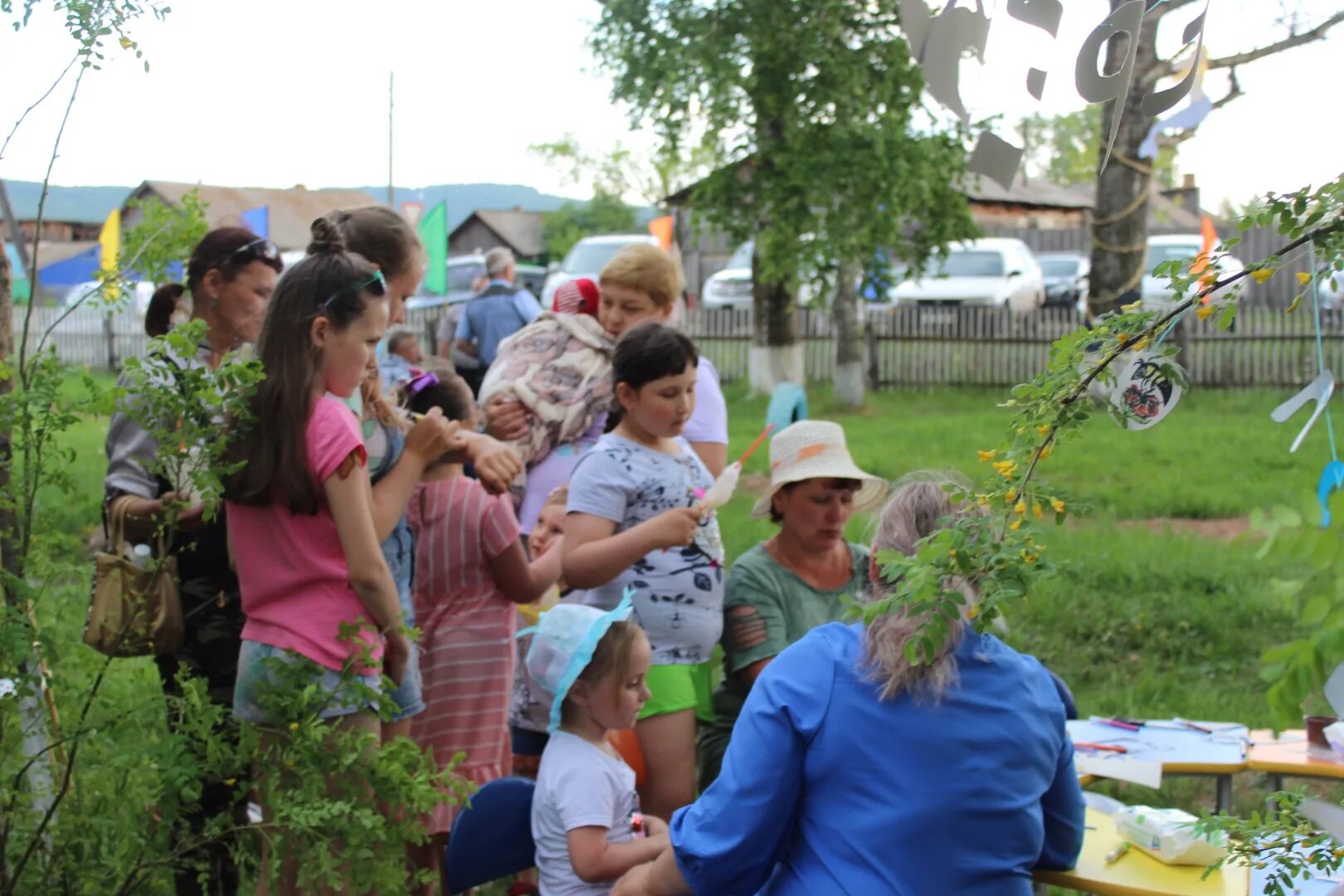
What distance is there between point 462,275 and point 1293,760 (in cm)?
2393

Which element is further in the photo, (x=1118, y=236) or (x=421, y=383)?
(x=1118, y=236)

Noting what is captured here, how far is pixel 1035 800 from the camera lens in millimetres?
2316

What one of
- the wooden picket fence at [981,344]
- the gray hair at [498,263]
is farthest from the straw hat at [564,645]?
the wooden picket fence at [981,344]

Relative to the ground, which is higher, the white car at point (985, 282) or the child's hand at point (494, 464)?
the white car at point (985, 282)

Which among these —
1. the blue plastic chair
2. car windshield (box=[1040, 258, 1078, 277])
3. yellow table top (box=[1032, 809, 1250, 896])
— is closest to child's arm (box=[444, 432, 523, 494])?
the blue plastic chair

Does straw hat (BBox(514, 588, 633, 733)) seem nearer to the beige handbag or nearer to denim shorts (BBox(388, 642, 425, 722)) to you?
denim shorts (BBox(388, 642, 425, 722))

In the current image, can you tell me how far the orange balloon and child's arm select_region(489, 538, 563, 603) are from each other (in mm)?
492

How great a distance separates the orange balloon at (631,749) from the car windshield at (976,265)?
20.6 metres

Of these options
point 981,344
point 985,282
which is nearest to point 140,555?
point 981,344

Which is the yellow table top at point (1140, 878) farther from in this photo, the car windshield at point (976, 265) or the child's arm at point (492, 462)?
the car windshield at point (976, 265)

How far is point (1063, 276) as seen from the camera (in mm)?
26734

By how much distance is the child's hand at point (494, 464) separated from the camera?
3.16m

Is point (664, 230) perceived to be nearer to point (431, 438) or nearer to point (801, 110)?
point (801, 110)

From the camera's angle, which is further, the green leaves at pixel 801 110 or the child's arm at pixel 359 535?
the green leaves at pixel 801 110
